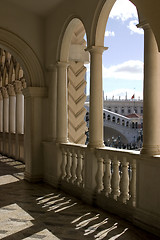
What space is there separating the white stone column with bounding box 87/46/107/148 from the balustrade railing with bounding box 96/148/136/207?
36 cm

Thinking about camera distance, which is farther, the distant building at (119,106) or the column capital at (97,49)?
the distant building at (119,106)

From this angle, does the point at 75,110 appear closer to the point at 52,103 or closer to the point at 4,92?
the point at 52,103

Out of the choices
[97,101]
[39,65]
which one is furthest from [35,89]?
[97,101]

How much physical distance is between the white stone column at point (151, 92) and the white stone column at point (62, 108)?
12.4 feet

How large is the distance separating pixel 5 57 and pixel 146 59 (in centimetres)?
1170

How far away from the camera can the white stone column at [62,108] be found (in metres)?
9.19

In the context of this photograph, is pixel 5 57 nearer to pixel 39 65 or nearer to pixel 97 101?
pixel 39 65

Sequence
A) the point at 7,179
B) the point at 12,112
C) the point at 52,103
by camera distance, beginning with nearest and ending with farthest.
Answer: the point at 52,103 → the point at 7,179 → the point at 12,112

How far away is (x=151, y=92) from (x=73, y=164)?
329cm

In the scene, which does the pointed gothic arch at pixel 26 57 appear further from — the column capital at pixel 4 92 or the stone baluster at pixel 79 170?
the column capital at pixel 4 92

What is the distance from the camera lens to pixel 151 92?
567 cm

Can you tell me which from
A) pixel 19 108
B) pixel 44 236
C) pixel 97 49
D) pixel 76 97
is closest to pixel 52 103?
pixel 76 97

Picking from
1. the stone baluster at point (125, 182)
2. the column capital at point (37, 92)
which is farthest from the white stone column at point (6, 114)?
the stone baluster at point (125, 182)

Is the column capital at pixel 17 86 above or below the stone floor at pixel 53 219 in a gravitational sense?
above
